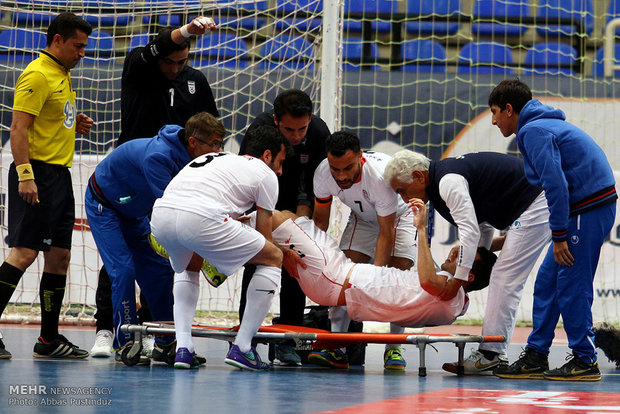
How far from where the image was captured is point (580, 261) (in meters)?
4.51

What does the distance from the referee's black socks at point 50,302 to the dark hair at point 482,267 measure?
2.62 metres

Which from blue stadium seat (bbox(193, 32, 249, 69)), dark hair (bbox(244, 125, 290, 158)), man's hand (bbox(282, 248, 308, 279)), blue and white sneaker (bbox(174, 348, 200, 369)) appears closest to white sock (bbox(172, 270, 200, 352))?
blue and white sneaker (bbox(174, 348, 200, 369))

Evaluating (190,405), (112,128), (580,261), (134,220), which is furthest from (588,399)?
(112,128)

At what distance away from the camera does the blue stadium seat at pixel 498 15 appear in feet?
38.9

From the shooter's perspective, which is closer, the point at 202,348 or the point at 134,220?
the point at 134,220

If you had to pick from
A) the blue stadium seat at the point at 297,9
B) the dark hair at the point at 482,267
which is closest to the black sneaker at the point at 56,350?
the dark hair at the point at 482,267

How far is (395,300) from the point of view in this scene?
4.87 meters

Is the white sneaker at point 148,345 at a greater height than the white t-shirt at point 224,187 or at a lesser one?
lesser

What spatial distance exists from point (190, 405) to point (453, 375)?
2030 millimetres

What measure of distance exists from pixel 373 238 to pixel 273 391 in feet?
6.26

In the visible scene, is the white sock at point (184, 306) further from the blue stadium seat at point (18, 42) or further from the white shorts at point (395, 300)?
the blue stadium seat at point (18, 42)

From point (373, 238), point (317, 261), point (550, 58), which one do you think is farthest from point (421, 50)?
point (317, 261)

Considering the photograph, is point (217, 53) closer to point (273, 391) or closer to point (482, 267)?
point (482, 267)

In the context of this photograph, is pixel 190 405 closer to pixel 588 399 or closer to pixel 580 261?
pixel 588 399
